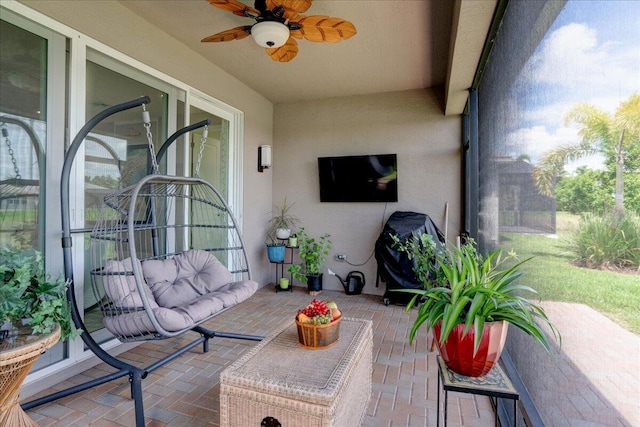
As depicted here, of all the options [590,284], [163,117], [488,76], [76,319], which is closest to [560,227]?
[590,284]

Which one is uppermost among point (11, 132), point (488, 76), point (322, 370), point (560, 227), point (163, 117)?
point (488, 76)

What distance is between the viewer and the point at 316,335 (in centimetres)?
155

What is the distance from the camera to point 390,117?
14.6ft

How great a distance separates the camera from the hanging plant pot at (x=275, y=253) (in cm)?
446

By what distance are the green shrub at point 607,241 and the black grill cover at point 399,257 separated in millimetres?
2585

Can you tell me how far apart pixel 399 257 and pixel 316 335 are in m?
2.40

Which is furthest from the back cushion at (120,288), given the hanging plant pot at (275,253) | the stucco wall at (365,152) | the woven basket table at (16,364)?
the stucco wall at (365,152)

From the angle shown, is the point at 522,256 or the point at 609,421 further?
the point at 522,256

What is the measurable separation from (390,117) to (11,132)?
3.90 m

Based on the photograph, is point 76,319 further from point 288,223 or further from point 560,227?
point 288,223

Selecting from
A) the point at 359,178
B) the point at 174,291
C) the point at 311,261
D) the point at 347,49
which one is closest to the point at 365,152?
the point at 359,178

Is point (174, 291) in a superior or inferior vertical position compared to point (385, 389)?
superior

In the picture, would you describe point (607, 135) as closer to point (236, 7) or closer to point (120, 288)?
point (236, 7)

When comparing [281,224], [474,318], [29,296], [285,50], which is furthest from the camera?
[281,224]
